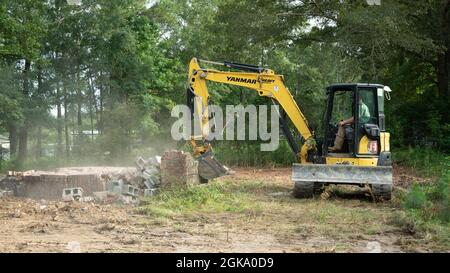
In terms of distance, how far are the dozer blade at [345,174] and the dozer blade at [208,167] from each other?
86.0 inches

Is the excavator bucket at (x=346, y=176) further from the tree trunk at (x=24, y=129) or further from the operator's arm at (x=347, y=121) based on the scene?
the tree trunk at (x=24, y=129)

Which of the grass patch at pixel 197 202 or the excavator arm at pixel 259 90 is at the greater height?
the excavator arm at pixel 259 90

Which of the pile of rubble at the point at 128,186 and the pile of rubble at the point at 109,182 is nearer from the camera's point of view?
the pile of rubble at the point at 128,186

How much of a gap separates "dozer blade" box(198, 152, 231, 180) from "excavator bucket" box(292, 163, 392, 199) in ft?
7.09

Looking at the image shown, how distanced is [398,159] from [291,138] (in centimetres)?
916

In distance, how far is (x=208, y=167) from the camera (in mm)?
13641

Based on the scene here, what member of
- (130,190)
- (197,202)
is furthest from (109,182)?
(197,202)

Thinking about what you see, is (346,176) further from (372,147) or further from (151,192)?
(151,192)

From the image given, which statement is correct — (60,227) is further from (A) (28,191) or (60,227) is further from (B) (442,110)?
(B) (442,110)

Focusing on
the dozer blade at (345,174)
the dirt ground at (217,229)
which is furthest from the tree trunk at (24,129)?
the dozer blade at (345,174)

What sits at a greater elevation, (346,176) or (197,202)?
(346,176)

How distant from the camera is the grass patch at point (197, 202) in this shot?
10742 mm

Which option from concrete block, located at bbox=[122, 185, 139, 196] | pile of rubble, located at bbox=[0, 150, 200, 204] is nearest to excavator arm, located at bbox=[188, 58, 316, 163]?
pile of rubble, located at bbox=[0, 150, 200, 204]

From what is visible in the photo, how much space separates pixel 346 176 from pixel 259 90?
3.27 meters
